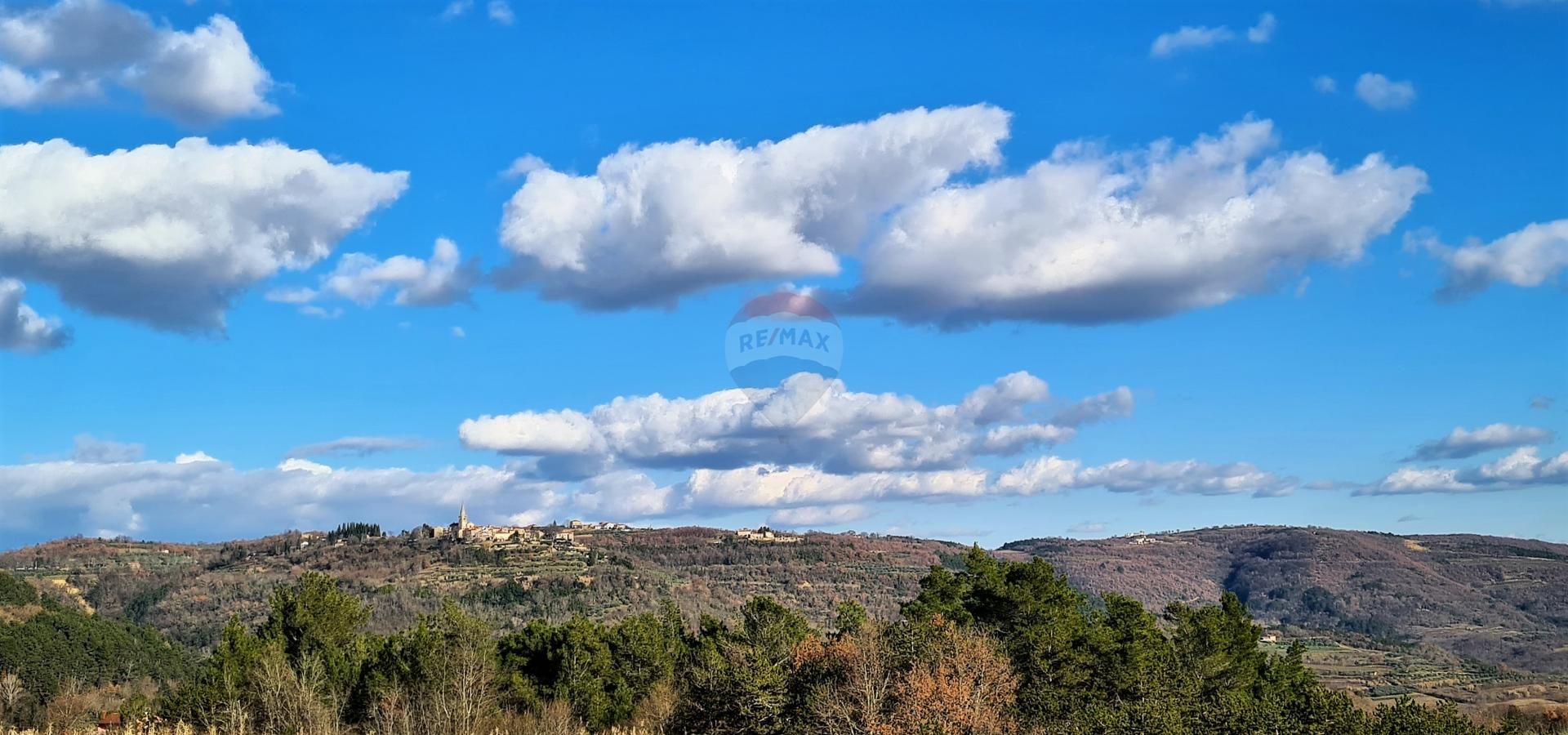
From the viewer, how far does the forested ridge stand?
1576 inches

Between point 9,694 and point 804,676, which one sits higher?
point 804,676

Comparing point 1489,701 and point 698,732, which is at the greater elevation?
point 698,732

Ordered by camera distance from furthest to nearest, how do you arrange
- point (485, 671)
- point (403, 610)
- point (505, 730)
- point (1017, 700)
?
point (403, 610) < point (485, 671) < point (505, 730) < point (1017, 700)

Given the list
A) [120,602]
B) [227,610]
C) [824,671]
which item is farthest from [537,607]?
[824,671]

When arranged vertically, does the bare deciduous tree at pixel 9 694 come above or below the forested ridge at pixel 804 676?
below

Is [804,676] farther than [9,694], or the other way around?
[9,694]

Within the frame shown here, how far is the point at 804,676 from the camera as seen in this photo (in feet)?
154

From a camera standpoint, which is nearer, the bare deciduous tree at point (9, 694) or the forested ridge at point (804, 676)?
the forested ridge at point (804, 676)

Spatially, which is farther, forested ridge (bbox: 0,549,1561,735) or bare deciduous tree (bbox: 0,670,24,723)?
bare deciduous tree (bbox: 0,670,24,723)

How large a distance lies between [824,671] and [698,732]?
13.0m

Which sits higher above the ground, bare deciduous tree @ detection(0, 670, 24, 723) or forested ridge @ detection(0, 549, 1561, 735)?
forested ridge @ detection(0, 549, 1561, 735)

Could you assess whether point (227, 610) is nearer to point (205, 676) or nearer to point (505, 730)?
point (205, 676)

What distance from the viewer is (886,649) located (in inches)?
1757

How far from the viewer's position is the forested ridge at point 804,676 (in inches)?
1576
